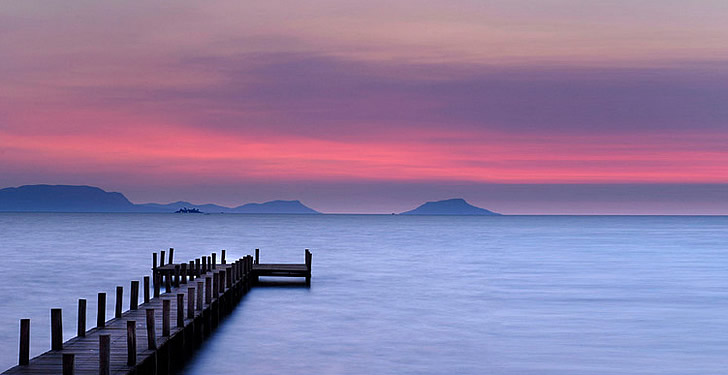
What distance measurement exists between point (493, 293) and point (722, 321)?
11.0m

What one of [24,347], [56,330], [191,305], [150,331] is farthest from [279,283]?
[24,347]

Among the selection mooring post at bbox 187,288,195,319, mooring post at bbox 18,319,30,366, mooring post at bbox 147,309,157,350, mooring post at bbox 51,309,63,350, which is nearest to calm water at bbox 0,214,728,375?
mooring post at bbox 187,288,195,319

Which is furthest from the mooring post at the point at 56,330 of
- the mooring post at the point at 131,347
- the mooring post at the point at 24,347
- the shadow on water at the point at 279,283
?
the shadow on water at the point at 279,283

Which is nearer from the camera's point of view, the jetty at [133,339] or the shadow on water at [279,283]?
the jetty at [133,339]

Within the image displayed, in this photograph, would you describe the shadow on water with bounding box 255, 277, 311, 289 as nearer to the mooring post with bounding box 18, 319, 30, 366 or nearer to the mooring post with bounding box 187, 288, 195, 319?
the mooring post with bounding box 187, 288, 195, 319

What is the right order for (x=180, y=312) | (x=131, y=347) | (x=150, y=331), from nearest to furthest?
1. (x=131, y=347)
2. (x=150, y=331)
3. (x=180, y=312)

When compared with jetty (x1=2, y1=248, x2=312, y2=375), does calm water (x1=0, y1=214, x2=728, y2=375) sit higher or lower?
lower

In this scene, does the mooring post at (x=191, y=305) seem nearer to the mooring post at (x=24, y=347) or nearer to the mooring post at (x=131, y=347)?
the mooring post at (x=24, y=347)

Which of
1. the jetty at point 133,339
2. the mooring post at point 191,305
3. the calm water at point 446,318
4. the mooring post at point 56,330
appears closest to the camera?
the jetty at point 133,339

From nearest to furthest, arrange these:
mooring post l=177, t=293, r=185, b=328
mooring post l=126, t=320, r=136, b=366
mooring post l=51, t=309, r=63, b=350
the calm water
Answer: mooring post l=126, t=320, r=136, b=366
mooring post l=51, t=309, r=63, b=350
mooring post l=177, t=293, r=185, b=328
the calm water

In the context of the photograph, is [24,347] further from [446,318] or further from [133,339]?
[446,318]

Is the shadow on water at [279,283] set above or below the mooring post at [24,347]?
below

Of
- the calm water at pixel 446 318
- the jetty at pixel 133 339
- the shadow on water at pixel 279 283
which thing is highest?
the jetty at pixel 133 339

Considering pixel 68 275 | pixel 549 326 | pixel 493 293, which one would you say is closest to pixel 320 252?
pixel 68 275
